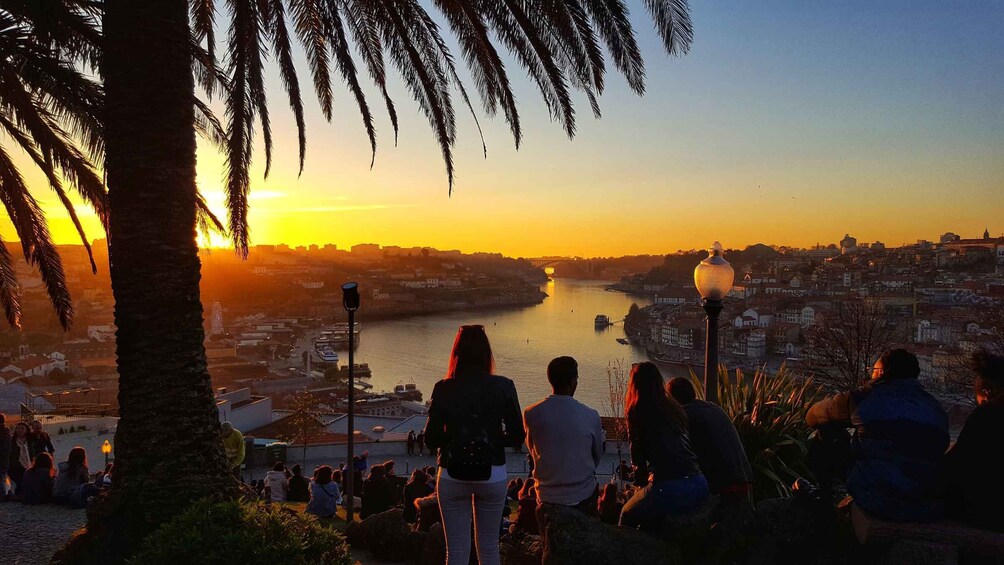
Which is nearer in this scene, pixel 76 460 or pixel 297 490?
pixel 76 460

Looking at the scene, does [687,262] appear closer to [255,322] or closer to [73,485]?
[255,322]

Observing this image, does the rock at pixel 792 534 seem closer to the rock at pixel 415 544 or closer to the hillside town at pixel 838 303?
the rock at pixel 415 544

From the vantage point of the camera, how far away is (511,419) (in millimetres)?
2447

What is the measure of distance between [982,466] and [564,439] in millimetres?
1458

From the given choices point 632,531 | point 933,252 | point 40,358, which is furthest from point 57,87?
point 933,252

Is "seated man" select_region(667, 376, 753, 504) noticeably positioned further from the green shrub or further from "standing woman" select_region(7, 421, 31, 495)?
"standing woman" select_region(7, 421, 31, 495)

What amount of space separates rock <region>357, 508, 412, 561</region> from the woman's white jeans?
145 centimetres

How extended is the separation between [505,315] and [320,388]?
38288 millimetres

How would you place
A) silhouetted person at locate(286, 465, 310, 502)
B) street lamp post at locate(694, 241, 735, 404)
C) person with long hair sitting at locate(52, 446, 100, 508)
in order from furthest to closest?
silhouetted person at locate(286, 465, 310, 502) < person with long hair sitting at locate(52, 446, 100, 508) < street lamp post at locate(694, 241, 735, 404)

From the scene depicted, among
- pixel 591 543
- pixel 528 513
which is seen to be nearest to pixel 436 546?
pixel 528 513

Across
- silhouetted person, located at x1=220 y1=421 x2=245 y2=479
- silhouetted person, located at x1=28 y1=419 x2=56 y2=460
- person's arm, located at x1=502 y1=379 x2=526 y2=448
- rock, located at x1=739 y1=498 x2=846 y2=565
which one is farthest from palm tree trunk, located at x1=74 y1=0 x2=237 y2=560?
silhouetted person, located at x1=28 y1=419 x2=56 y2=460

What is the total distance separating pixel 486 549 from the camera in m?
2.59

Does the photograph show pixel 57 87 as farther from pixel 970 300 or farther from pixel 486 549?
pixel 970 300

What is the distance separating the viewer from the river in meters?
42.3
